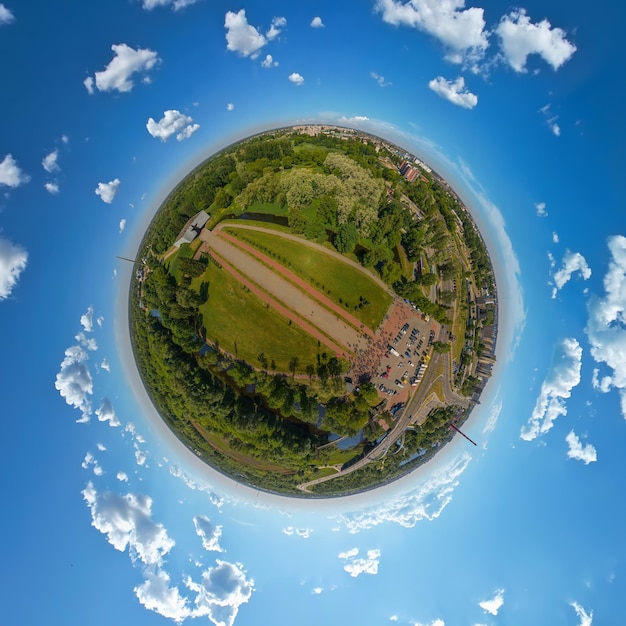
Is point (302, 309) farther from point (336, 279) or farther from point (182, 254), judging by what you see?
point (182, 254)

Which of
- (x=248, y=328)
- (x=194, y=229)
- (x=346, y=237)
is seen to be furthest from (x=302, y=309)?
(x=194, y=229)

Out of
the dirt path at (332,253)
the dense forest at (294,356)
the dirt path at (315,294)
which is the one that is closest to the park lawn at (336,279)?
the dirt path at (332,253)

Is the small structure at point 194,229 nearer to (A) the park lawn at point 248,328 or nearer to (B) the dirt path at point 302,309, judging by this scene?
(A) the park lawn at point 248,328

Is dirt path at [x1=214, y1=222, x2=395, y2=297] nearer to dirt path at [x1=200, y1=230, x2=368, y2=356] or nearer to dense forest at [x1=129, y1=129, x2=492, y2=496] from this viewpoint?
dense forest at [x1=129, y1=129, x2=492, y2=496]

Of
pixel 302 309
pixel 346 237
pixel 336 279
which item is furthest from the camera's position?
pixel 336 279

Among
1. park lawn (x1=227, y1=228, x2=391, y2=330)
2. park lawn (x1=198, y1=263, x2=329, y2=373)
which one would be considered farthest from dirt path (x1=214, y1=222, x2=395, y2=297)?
park lawn (x1=198, y1=263, x2=329, y2=373)

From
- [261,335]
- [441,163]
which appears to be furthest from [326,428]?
[441,163]
